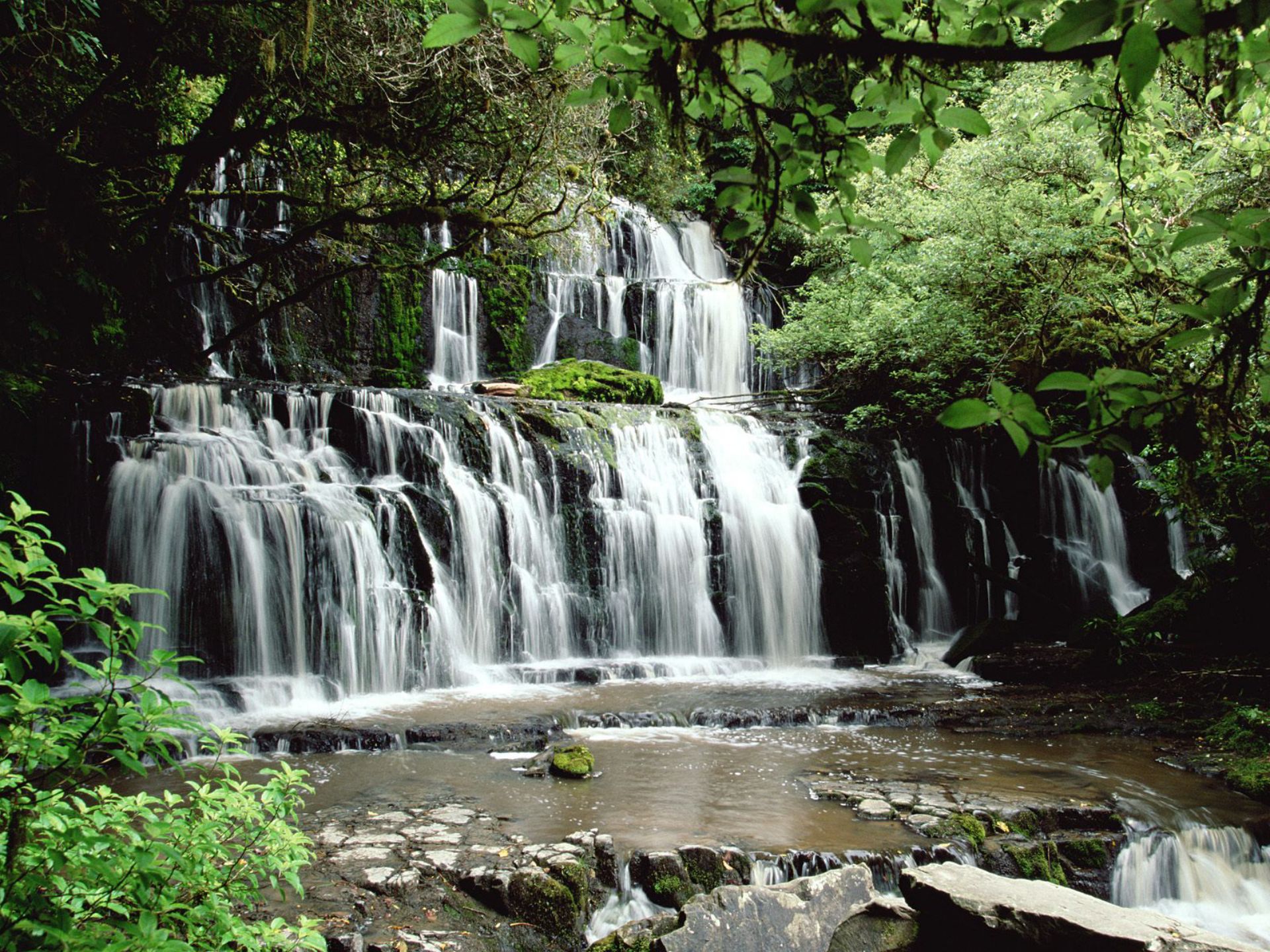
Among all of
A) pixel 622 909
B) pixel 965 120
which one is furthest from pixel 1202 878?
pixel 965 120

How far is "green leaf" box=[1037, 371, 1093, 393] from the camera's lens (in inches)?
58.0

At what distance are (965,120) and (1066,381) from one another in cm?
61

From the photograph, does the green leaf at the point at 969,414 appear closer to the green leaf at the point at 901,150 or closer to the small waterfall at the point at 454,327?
the green leaf at the point at 901,150

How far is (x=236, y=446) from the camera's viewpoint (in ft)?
34.8

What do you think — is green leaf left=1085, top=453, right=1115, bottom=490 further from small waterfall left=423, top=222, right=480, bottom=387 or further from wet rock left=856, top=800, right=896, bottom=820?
small waterfall left=423, top=222, right=480, bottom=387

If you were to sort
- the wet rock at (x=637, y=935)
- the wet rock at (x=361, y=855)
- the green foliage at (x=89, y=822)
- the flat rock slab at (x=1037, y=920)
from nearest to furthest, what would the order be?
the green foliage at (x=89, y=822) → the flat rock slab at (x=1037, y=920) → the wet rock at (x=637, y=935) → the wet rock at (x=361, y=855)

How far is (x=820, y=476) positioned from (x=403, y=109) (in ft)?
28.3

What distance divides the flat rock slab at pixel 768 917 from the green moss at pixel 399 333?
46.5 feet

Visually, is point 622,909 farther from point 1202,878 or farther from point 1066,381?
point 1066,381

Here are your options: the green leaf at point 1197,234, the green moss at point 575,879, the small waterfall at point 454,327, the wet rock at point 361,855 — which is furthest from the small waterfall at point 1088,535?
the green leaf at point 1197,234

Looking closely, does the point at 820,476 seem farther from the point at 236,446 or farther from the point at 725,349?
the point at 236,446

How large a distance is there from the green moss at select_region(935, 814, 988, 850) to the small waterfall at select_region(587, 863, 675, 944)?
80.1 inches

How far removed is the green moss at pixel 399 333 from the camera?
17.1 m

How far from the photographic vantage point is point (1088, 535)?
615 inches
